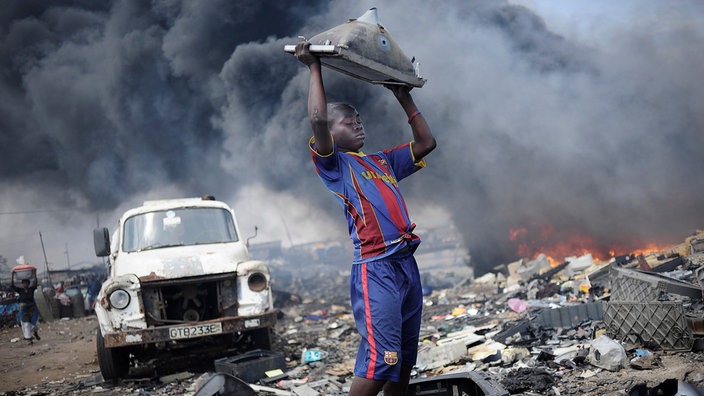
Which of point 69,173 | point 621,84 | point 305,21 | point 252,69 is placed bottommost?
point 621,84

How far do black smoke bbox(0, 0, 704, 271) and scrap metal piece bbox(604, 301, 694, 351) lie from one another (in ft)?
44.6

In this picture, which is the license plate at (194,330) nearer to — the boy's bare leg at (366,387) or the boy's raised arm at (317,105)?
the boy's bare leg at (366,387)

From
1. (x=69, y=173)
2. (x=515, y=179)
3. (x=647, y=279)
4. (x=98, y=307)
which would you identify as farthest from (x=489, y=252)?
(x=69, y=173)

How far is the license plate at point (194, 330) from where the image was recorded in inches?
229

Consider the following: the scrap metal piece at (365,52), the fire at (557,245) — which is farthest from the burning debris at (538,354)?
the fire at (557,245)

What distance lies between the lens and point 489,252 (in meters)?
20.6

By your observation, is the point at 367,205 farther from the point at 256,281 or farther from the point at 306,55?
the point at 256,281

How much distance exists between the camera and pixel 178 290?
21.2 ft

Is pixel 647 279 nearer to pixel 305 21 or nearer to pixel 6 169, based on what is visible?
pixel 305 21

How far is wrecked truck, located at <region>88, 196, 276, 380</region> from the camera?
230 inches

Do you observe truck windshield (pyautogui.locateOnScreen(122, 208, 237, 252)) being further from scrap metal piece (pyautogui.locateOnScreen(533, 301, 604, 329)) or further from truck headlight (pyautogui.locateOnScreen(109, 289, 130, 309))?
scrap metal piece (pyautogui.locateOnScreen(533, 301, 604, 329))

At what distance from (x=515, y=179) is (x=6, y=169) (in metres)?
20.9

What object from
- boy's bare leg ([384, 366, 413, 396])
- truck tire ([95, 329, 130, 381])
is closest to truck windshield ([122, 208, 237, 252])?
truck tire ([95, 329, 130, 381])

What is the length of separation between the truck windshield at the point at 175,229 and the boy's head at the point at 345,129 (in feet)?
15.8
